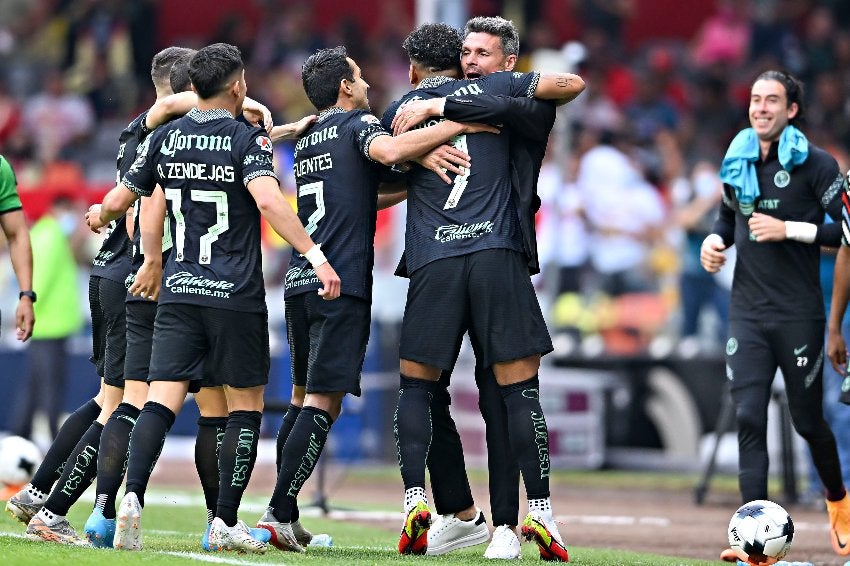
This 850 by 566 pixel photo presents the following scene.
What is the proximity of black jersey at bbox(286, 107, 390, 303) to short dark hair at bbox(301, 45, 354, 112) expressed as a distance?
12 cm

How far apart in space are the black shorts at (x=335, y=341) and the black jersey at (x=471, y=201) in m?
0.36

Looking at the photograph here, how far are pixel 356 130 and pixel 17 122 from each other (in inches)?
599


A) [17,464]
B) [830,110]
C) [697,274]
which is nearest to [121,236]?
[17,464]

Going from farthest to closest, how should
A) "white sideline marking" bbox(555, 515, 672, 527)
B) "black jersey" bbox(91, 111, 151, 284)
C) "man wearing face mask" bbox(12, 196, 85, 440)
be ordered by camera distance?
"man wearing face mask" bbox(12, 196, 85, 440) → "white sideline marking" bbox(555, 515, 672, 527) → "black jersey" bbox(91, 111, 151, 284)

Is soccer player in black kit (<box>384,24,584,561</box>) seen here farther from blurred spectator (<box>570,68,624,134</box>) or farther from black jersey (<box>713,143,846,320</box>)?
blurred spectator (<box>570,68,624,134</box>)

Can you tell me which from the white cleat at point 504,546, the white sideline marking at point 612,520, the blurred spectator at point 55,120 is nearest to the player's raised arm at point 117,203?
the white cleat at point 504,546

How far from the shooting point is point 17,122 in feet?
70.4

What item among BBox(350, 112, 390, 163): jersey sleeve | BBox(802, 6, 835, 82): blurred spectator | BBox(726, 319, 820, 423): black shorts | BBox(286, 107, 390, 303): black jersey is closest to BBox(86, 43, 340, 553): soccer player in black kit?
BBox(286, 107, 390, 303): black jersey

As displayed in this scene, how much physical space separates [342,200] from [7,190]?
2188 millimetres

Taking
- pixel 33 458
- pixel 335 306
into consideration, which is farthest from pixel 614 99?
pixel 335 306

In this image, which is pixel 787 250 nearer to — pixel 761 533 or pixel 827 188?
pixel 827 188

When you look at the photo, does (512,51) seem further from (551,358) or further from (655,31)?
(655,31)

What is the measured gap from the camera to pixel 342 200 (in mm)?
7367

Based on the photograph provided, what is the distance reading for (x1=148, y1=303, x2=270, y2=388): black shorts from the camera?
698cm
